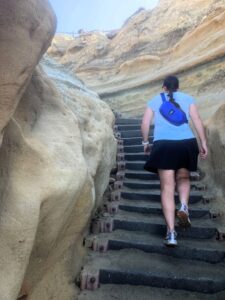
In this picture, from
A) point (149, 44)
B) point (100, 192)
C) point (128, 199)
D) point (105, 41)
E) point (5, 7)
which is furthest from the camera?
point (105, 41)

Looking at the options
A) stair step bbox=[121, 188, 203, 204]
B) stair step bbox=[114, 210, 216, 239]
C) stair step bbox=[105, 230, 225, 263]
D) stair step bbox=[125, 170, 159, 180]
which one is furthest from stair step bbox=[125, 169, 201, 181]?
stair step bbox=[105, 230, 225, 263]

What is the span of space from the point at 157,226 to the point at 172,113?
1.22 meters

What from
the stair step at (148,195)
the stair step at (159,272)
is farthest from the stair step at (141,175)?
the stair step at (159,272)

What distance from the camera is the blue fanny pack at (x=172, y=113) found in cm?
393

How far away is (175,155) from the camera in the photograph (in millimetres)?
3867

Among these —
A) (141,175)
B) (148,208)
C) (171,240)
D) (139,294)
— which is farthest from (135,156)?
(139,294)

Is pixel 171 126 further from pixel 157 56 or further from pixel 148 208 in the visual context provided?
pixel 157 56

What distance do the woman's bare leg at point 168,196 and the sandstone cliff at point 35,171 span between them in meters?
0.71

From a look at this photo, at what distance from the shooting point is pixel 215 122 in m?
5.39

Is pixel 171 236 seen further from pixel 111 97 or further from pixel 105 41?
pixel 105 41

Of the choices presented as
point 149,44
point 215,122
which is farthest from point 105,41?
point 215,122

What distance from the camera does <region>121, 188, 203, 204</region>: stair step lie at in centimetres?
488

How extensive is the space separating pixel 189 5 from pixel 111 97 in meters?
5.09

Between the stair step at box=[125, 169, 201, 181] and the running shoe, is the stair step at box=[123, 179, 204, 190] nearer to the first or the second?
the stair step at box=[125, 169, 201, 181]
